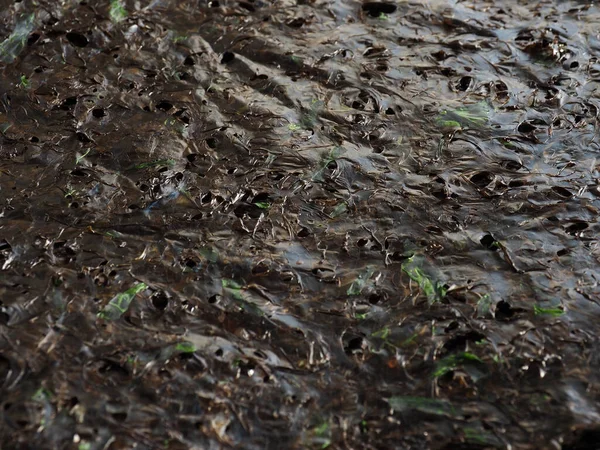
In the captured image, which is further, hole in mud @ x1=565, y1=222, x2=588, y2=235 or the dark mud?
hole in mud @ x1=565, y1=222, x2=588, y2=235

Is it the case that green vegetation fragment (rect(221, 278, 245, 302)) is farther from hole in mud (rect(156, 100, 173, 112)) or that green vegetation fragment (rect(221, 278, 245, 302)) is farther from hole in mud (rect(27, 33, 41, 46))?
hole in mud (rect(27, 33, 41, 46))

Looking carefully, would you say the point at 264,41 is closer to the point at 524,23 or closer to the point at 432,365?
the point at 524,23

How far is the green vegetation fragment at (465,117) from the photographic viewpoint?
2164 mm

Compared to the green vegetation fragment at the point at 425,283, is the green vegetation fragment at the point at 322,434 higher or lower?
lower

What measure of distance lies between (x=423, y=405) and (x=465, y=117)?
0.97 meters

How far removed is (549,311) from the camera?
174 cm

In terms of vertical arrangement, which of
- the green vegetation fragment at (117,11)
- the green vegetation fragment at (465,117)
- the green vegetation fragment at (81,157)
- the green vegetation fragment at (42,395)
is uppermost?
the green vegetation fragment at (465,117)

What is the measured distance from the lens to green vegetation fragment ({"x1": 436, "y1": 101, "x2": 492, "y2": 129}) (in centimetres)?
216

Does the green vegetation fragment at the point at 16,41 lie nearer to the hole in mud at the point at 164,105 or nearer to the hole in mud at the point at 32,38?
the hole in mud at the point at 32,38

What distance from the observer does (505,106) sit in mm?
2217

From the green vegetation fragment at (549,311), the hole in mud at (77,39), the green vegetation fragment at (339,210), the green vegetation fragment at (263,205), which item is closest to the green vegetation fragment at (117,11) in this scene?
the hole in mud at (77,39)

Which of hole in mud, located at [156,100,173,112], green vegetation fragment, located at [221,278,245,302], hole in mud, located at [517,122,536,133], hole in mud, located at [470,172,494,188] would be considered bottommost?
green vegetation fragment, located at [221,278,245,302]

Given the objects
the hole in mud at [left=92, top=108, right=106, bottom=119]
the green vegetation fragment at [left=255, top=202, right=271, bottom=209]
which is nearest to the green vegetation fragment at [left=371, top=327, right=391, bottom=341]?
the green vegetation fragment at [left=255, top=202, right=271, bottom=209]

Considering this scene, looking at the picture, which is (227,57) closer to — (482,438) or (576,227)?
(576,227)
